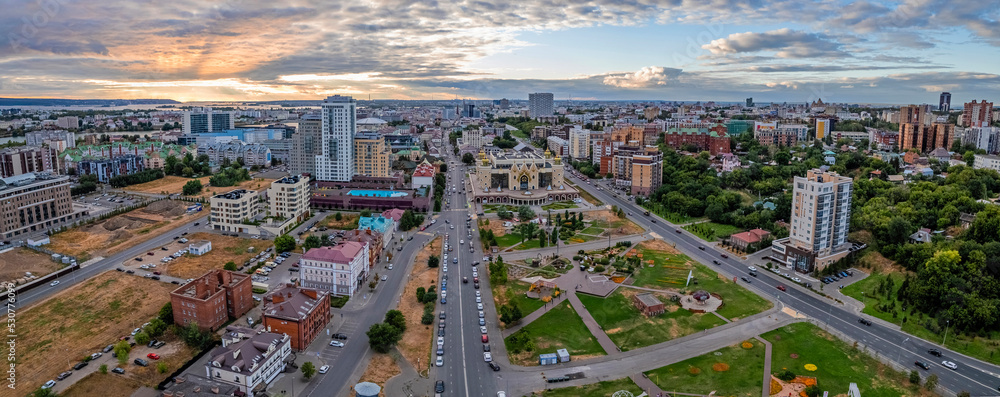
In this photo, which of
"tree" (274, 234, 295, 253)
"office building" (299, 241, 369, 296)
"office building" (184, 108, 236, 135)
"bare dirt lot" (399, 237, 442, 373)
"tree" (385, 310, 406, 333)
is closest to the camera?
"bare dirt lot" (399, 237, 442, 373)

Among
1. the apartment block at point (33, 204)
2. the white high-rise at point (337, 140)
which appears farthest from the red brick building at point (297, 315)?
the white high-rise at point (337, 140)

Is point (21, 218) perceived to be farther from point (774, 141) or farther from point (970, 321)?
point (774, 141)

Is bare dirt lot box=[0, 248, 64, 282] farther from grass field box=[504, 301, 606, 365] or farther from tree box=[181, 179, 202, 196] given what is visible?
grass field box=[504, 301, 606, 365]

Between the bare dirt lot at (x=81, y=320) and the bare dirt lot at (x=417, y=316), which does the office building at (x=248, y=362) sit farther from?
the bare dirt lot at (x=81, y=320)

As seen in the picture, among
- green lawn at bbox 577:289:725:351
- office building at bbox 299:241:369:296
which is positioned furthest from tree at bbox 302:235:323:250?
green lawn at bbox 577:289:725:351

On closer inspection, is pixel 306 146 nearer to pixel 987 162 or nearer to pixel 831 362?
pixel 831 362

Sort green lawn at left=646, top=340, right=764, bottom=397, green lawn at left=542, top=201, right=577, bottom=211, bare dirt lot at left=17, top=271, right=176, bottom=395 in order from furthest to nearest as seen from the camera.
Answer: green lawn at left=542, top=201, right=577, bottom=211 → bare dirt lot at left=17, top=271, right=176, bottom=395 → green lawn at left=646, top=340, right=764, bottom=397

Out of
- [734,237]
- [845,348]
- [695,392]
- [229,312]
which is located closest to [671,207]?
[734,237]
